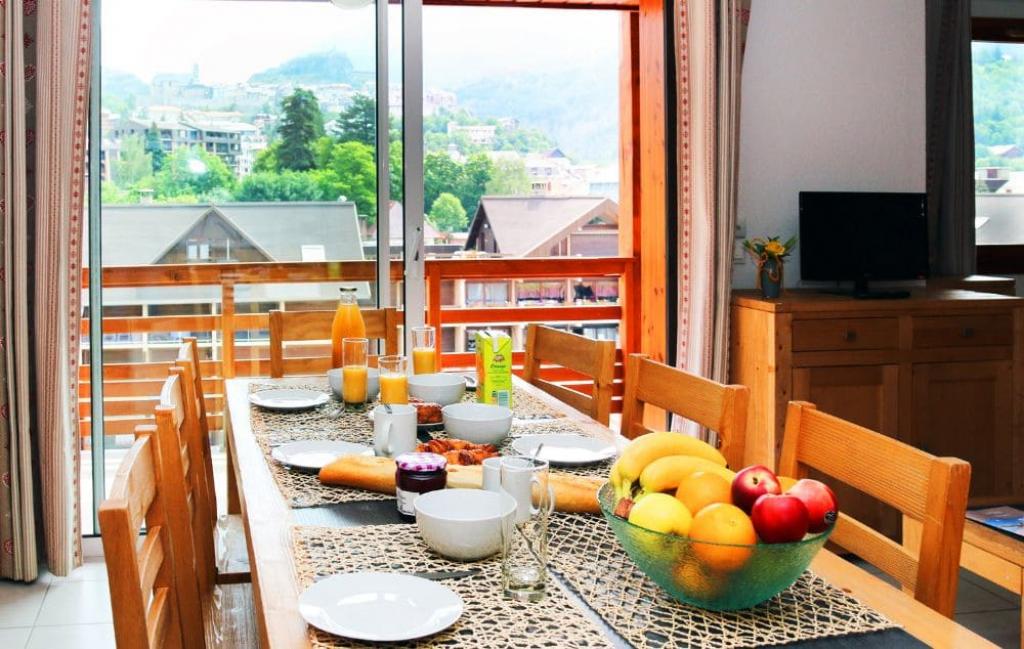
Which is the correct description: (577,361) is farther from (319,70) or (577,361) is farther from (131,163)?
(131,163)

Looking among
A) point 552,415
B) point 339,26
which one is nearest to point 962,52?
point 339,26

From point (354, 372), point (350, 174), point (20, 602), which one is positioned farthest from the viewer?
point (350, 174)

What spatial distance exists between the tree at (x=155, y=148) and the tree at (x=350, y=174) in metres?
0.52

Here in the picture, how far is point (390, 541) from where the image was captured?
144 centimetres

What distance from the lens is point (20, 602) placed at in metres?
3.27

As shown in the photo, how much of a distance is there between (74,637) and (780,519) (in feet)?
8.01

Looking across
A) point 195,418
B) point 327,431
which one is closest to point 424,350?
point 327,431

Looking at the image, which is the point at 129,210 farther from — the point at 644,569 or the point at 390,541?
the point at 644,569

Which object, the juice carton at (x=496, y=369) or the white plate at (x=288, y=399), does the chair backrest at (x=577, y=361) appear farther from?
the white plate at (x=288, y=399)

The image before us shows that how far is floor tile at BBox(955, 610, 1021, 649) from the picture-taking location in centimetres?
291

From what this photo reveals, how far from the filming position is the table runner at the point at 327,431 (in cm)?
169

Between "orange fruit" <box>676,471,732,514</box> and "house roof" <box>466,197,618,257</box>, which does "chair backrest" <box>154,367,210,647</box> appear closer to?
"orange fruit" <box>676,471,732,514</box>

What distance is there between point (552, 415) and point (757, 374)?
1.65m

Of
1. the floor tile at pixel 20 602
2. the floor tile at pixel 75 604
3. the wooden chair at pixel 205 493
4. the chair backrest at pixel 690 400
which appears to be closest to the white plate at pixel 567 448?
the chair backrest at pixel 690 400
